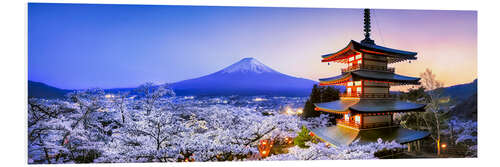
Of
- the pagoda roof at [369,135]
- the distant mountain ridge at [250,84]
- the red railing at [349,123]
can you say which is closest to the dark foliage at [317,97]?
the distant mountain ridge at [250,84]

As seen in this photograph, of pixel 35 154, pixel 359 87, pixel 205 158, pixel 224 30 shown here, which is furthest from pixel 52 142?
pixel 359 87

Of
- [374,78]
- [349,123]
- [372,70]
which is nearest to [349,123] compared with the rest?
[349,123]

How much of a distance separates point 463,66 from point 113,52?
10.0 m

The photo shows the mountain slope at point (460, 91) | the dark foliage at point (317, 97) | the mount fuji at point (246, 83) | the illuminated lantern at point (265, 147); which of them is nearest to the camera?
the mountain slope at point (460, 91)

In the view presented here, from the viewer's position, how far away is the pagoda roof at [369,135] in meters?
3.83

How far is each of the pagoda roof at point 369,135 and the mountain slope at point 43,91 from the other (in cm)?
716

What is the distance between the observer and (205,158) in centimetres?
398

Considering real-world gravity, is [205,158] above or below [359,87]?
below

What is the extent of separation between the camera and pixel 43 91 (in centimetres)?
420

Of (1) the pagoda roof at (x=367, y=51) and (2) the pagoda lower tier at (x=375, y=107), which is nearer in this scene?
(2) the pagoda lower tier at (x=375, y=107)

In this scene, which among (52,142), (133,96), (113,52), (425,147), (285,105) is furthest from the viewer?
(285,105)

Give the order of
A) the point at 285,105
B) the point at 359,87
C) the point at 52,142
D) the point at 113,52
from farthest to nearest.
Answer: the point at 285,105 → the point at 113,52 → the point at 359,87 → the point at 52,142

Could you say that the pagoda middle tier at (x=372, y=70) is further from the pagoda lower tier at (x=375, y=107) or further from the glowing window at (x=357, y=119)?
the glowing window at (x=357, y=119)
